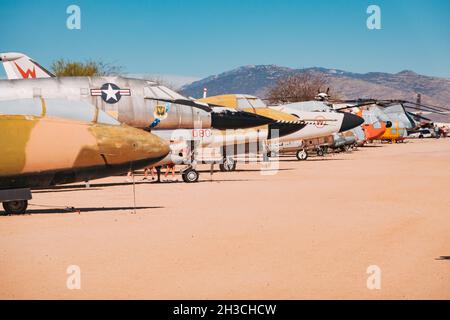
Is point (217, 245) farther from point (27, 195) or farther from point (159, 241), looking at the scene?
point (27, 195)

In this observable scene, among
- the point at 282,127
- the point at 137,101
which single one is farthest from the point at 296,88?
Result: the point at 137,101

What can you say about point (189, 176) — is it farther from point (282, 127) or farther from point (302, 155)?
point (302, 155)

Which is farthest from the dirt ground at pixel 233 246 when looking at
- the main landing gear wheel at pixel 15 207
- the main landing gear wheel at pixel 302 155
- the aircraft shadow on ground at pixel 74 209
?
the main landing gear wheel at pixel 302 155

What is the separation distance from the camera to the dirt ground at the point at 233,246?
8.79 metres

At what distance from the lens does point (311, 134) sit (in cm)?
4312

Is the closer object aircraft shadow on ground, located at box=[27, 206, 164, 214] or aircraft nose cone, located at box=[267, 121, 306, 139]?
aircraft shadow on ground, located at box=[27, 206, 164, 214]

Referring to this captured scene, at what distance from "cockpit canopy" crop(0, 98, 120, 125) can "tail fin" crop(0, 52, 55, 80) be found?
1097cm

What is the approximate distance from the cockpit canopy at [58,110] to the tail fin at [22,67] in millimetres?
10969

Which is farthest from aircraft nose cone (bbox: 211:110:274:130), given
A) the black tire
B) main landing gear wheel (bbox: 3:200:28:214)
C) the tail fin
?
the black tire

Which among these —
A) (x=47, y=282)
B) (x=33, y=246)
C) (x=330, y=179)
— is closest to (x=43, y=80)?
(x=330, y=179)

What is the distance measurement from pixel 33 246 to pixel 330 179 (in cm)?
1679

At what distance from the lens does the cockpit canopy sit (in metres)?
17.7

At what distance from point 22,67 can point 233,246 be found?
1981 cm

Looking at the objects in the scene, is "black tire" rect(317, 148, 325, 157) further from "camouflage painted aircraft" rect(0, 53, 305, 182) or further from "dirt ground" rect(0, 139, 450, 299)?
"dirt ground" rect(0, 139, 450, 299)
